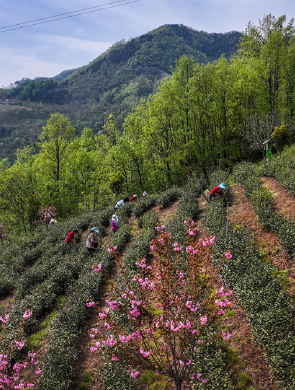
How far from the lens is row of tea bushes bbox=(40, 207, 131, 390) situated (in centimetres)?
613

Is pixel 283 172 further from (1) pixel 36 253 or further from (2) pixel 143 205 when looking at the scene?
(1) pixel 36 253

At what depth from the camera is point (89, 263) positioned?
12.1 m

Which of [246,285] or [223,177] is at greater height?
[223,177]

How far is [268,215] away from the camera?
9680mm

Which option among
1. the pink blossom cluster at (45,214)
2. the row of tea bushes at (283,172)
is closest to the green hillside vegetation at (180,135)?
the pink blossom cluster at (45,214)

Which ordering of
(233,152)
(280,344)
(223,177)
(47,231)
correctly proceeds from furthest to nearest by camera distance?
(233,152)
(47,231)
(223,177)
(280,344)

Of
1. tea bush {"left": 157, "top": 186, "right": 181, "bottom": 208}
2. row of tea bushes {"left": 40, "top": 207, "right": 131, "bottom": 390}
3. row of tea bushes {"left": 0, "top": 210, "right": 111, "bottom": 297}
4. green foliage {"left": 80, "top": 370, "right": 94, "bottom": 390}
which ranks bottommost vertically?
row of tea bushes {"left": 0, "top": 210, "right": 111, "bottom": 297}

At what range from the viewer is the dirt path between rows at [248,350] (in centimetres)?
500

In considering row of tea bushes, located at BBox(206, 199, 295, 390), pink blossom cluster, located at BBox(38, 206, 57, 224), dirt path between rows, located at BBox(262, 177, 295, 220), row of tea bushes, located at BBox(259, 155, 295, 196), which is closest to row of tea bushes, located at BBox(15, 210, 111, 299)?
pink blossom cluster, located at BBox(38, 206, 57, 224)

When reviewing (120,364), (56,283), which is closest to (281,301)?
(120,364)

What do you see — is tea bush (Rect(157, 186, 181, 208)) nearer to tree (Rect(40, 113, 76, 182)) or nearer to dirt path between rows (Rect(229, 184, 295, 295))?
dirt path between rows (Rect(229, 184, 295, 295))

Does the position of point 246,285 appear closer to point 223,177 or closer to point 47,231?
point 223,177

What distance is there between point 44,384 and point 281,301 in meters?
6.05

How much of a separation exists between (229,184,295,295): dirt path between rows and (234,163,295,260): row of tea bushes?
0.27 m
